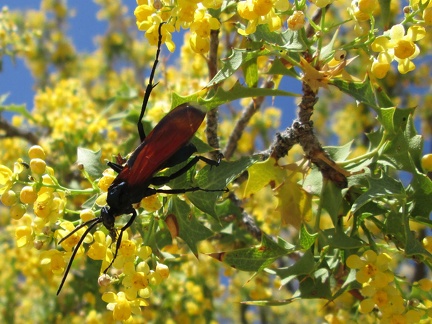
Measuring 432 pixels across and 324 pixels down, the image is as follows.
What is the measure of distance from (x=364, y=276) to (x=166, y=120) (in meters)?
0.70

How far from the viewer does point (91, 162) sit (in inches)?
60.1

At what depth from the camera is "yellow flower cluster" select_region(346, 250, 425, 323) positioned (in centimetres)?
137

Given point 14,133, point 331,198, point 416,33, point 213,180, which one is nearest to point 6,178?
point 213,180

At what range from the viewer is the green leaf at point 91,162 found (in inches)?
59.4

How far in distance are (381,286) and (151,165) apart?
2.38 feet

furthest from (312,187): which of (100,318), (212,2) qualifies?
(100,318)

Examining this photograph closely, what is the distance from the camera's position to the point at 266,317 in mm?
5320

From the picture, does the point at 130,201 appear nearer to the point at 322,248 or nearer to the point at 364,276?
the point at 322,248

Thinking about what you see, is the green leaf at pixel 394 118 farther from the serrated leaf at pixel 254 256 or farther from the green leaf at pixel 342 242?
the serrated leaf at pixel 254 256

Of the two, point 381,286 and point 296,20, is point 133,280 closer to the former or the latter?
point 381,286

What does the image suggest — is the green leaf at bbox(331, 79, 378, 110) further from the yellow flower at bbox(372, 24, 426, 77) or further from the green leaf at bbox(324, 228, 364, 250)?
the green leaf at bbox(324, 228, 364, 250)

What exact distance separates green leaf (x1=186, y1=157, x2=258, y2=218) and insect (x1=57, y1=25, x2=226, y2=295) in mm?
22

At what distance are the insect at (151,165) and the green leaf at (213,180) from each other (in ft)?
0.07

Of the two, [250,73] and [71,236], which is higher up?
[250,73]
